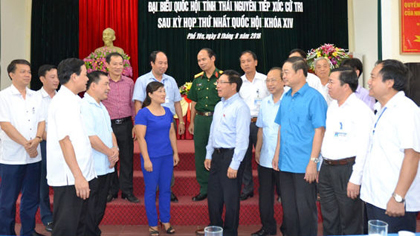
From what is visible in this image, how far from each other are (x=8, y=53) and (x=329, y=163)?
5856mm

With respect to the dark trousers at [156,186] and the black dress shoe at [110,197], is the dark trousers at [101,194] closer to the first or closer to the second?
the dark trousers at [156,186]

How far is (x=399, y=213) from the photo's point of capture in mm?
2119

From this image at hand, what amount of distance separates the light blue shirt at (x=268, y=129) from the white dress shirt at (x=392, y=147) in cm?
127

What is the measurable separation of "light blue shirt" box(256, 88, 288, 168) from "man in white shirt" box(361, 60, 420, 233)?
4.08ft

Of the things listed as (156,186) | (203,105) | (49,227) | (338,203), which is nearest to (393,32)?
(203,105)

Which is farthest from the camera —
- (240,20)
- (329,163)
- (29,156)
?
(240,20)

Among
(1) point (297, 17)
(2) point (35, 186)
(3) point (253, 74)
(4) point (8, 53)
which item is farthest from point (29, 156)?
(1) point (297, 17)

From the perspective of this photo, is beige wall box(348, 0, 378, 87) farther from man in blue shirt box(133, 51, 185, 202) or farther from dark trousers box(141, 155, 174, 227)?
dark trousers box(141, 155, 174, 227)

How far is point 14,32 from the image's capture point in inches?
278

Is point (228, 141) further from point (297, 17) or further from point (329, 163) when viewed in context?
point (297, 17)

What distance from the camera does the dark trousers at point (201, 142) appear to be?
13.6 ft

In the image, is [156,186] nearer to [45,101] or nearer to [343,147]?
[45,101]

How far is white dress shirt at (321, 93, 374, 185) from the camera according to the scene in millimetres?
2705

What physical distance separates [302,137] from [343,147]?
33 centimetres
